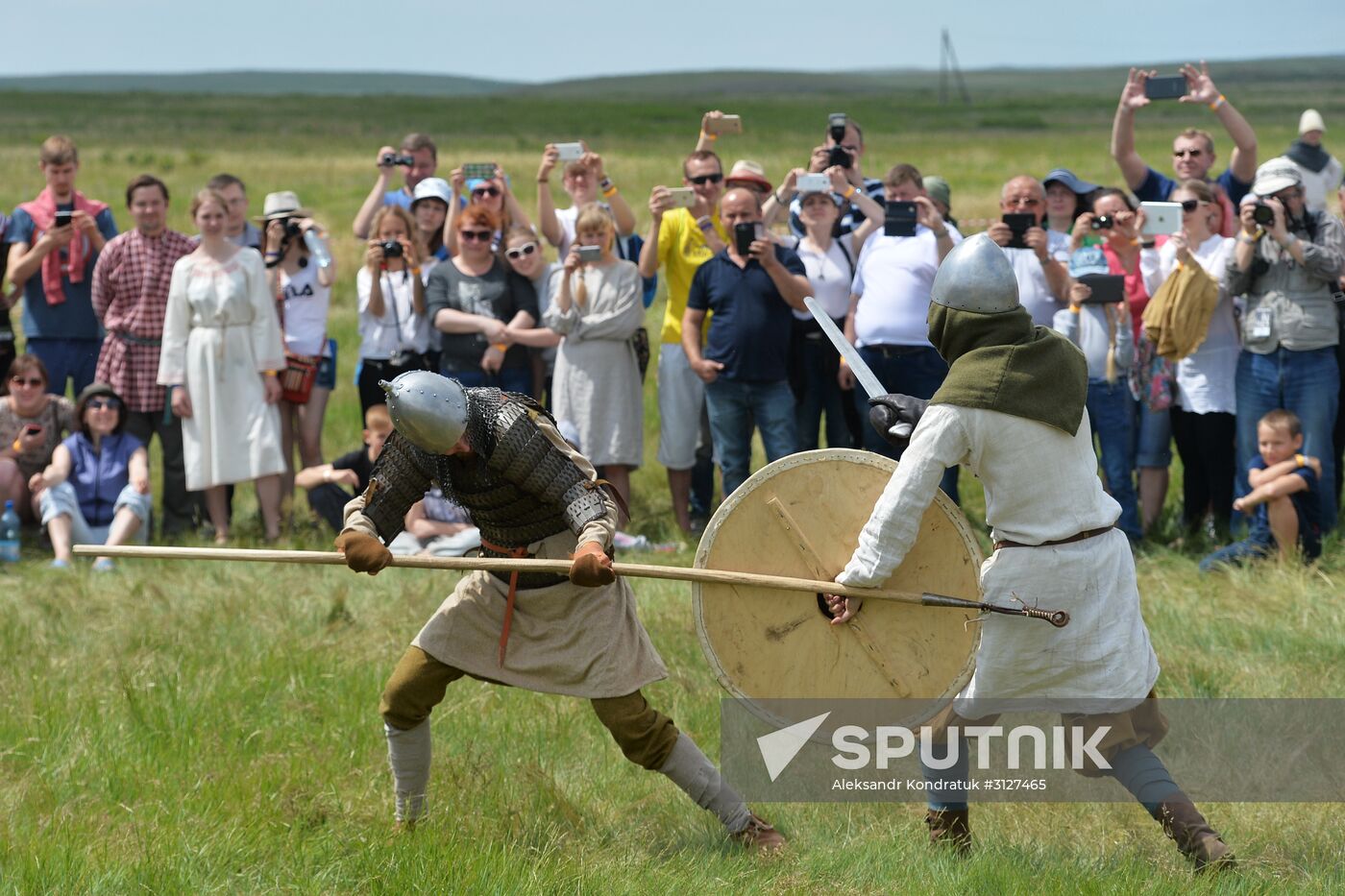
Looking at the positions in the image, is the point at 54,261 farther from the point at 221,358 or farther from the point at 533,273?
the point at 533,273

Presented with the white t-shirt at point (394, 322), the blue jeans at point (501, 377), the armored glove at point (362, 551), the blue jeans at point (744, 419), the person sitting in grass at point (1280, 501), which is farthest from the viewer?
the white t-shirt at point (394, 322)

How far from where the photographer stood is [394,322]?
9.08 meters

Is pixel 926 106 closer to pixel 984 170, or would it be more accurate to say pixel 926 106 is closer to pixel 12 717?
pixel 984 170

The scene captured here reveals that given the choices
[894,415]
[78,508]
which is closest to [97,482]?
[78,508]

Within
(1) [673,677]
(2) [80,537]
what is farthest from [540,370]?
(1) [673,677]

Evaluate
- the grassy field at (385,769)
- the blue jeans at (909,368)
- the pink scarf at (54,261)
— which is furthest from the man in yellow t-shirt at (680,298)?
the pink scarf at (54,261)

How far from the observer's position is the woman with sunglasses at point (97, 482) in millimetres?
8867

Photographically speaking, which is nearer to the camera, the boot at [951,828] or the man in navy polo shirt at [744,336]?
the boot at [951,828]

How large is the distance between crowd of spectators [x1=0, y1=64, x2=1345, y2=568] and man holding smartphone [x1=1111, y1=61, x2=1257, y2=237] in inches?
0.9

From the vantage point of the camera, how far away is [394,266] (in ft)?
29.8

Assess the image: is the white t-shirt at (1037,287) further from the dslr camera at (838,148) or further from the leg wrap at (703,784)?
the leg wrap at (703,784)

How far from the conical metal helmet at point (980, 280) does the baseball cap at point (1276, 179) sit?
12.8 feet

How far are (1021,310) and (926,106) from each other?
77.9 m

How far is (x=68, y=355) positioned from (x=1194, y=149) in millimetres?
6600
